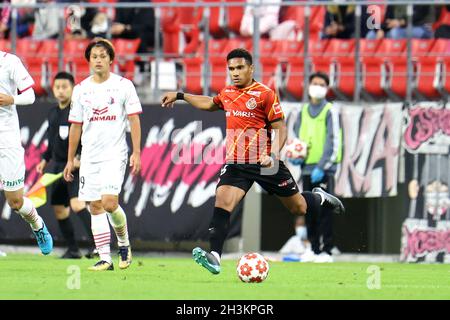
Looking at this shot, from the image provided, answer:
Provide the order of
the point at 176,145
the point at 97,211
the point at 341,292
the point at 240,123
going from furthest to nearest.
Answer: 1. the point at 176,145
2. the point at 97,211
3. the point at 240,123
4. the point at 341,292

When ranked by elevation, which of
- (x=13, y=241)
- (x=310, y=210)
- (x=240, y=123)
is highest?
(x=240, y=123)

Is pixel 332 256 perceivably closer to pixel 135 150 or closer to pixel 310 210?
pixel 310 210

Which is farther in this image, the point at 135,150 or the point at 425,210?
the point at 425,210

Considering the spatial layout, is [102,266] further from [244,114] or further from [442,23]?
[442,23]

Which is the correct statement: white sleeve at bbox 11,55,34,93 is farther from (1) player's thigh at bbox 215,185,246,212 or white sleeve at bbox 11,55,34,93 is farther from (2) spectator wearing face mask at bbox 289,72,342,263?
(2) spectator wearing face mask at bbox 289,72,342,263

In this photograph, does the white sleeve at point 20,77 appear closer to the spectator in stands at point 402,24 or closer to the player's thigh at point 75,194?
the player's thigh at point 75,194

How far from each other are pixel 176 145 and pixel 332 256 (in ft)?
8.69

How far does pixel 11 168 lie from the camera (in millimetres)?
13617

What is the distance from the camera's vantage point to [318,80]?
17.1m

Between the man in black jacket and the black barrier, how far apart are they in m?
1.39

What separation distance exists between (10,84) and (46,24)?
26.4ft

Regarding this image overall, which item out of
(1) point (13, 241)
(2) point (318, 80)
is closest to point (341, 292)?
(2) point (318, 80)

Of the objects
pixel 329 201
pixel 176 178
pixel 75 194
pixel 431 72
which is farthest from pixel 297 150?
pixel 431 72

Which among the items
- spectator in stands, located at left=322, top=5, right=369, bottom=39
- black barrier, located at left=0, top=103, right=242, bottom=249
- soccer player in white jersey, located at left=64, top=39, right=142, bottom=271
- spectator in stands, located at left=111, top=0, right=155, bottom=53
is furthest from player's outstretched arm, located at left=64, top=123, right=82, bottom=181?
spectator in stands, located at left=322, top=5, right=369, bottom=39
